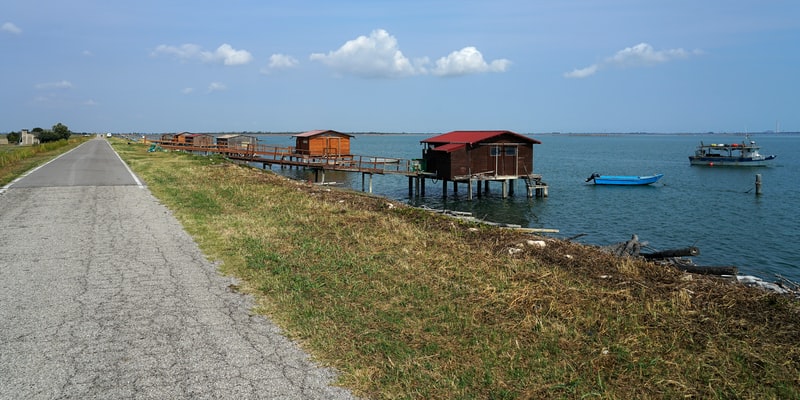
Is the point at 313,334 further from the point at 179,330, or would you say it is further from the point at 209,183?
the point at 209,183

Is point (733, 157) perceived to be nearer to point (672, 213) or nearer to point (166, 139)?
point (672, 213)

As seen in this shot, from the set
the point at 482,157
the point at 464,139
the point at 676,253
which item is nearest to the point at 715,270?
the point at 676,253

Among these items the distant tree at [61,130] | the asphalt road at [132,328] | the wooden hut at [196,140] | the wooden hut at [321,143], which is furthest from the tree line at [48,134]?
the asphalt road at [132,328]

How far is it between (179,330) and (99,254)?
5.03 metres

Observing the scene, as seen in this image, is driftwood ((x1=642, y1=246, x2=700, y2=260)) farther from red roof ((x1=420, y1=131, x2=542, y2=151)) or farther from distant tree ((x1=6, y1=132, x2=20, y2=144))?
distant tree ((x1=6, y1=132, x2=20, y2=144))

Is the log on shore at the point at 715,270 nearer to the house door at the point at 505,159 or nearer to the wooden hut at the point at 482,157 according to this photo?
the wooden hut at the point at 482,157

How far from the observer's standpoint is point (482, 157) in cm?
4125

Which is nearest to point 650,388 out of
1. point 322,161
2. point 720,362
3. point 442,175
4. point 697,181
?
point 720,362

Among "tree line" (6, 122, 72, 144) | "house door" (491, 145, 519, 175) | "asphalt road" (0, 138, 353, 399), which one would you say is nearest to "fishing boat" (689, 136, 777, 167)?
"house door" (491, 145, 519, 175)

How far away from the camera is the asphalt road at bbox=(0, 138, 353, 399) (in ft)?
16.4

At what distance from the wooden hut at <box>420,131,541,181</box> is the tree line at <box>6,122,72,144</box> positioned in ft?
317

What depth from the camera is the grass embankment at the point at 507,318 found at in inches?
201

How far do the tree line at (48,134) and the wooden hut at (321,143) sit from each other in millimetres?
73905

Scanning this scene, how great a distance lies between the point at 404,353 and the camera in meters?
5.70
